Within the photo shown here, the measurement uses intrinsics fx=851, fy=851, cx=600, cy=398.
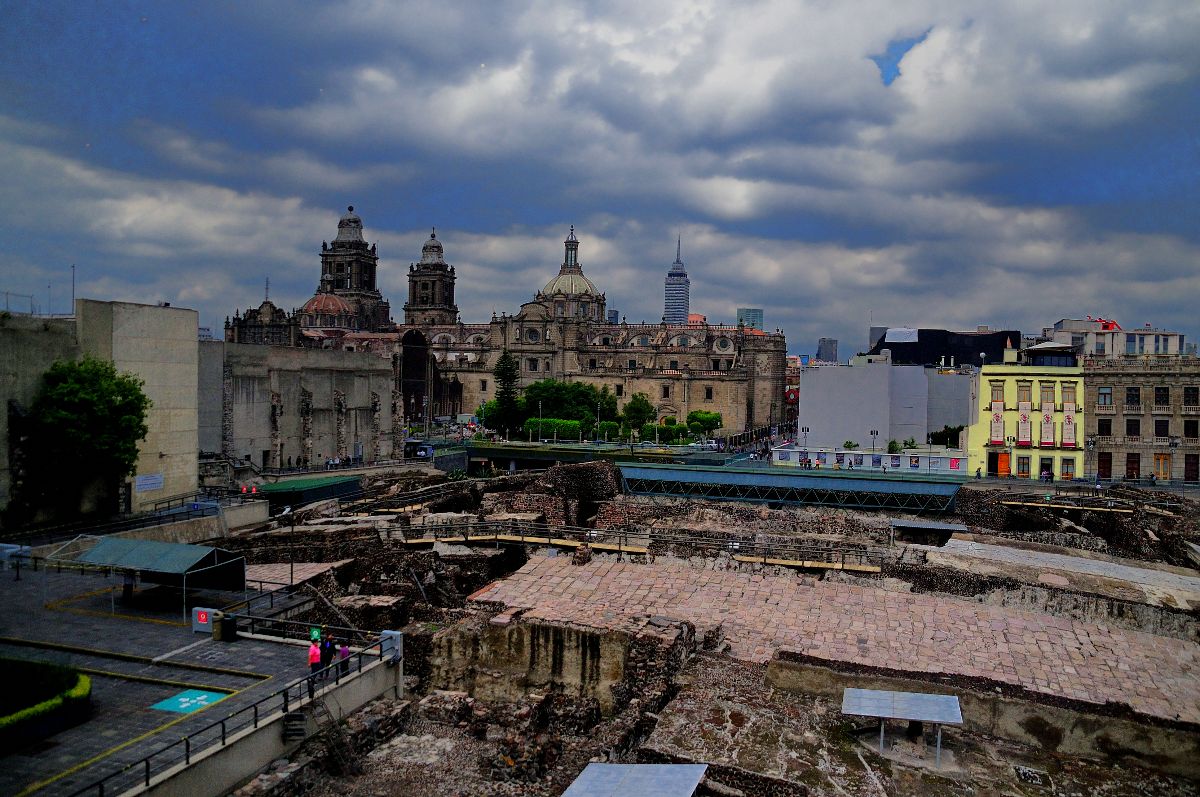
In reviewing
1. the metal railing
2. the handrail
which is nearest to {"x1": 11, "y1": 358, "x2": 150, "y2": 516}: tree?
the metal railing

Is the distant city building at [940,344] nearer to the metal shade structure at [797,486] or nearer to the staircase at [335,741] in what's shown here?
the metal shade structure at [797,486]

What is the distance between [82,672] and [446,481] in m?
26.9

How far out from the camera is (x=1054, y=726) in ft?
44.9

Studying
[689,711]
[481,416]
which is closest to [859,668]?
[689,711]

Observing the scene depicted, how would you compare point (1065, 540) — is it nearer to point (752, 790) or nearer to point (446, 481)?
point (752, 790)

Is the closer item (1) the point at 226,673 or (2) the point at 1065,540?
(1) the point at 226,673

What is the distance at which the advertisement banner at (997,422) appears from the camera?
40.5 metres

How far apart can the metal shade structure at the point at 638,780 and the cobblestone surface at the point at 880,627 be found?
5994mm

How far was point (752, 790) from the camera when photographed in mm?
11320

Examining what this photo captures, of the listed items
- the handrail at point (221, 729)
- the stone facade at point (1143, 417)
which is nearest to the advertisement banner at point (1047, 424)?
the stone facade at point (1143, 417)

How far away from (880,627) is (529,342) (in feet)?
254

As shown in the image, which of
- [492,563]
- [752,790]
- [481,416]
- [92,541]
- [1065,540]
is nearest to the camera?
[752,790]

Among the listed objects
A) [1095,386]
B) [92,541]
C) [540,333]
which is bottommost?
[92,541]

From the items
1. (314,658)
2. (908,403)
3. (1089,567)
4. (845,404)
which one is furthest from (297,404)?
(1089,567)
